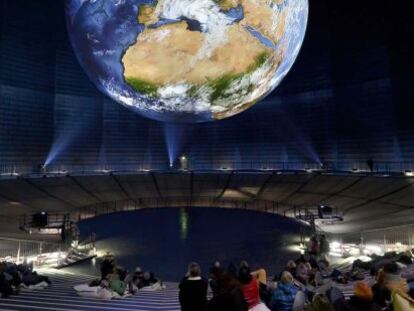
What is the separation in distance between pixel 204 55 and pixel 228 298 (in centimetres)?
711

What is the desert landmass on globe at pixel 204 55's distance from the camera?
9.27 meters

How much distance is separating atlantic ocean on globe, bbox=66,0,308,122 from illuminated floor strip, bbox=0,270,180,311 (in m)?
5.16

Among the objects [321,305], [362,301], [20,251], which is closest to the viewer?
[321,305]

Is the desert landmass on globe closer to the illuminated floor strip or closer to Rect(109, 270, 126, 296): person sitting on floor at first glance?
Rect(109, 270, 126, 296): person sitting on floor

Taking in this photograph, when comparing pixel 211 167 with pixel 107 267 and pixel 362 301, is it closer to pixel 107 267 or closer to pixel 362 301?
pixel 107 267

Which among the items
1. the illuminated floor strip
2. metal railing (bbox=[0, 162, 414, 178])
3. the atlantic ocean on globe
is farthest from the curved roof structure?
the illuminated floor strip

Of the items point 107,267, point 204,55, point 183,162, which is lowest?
point 107,267

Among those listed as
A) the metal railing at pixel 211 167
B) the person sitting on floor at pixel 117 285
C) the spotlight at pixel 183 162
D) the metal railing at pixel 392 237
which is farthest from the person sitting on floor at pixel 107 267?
the spotlight at pixel 183 162

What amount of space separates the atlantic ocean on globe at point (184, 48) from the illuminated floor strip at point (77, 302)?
203 inches

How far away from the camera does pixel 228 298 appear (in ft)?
11.5

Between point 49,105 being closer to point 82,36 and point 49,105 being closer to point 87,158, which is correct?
point 87,158

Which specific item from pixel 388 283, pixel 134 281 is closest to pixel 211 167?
pixel 134 281

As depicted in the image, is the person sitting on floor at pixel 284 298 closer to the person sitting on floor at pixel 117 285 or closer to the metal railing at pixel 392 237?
the person sitting on floor at pixel 117 285

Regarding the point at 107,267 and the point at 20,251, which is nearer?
the point at 107,267
